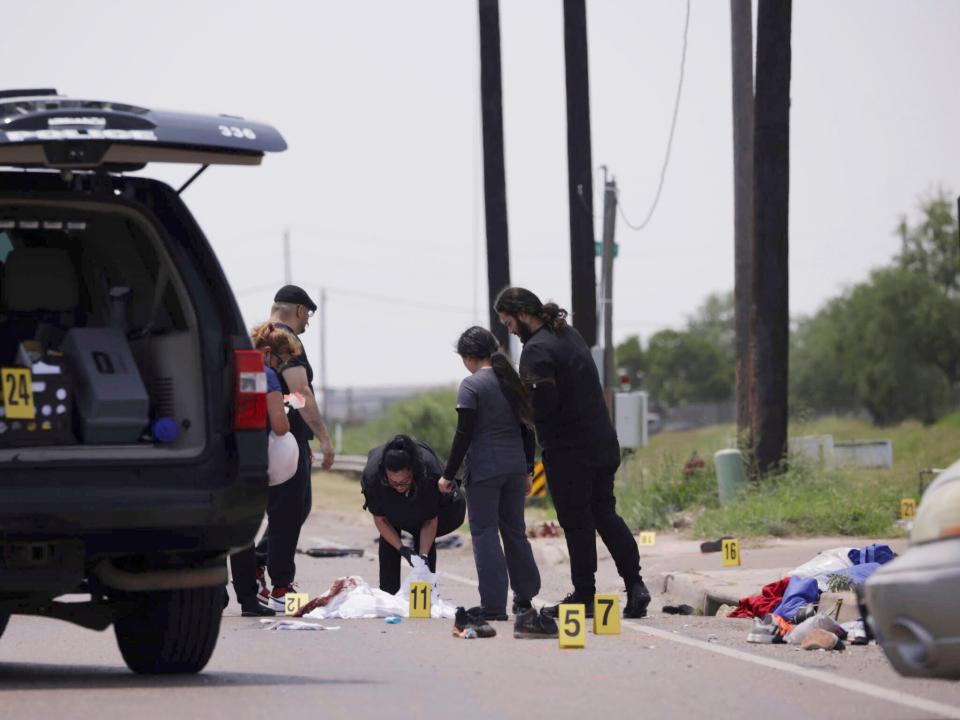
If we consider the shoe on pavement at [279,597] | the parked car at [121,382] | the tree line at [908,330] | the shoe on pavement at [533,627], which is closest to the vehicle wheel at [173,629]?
the parked car at [121,382]

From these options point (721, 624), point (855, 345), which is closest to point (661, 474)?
point (721, 624)

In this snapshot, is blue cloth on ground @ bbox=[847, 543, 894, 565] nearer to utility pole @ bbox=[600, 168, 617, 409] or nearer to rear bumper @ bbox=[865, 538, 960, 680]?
rear bumper @ bbox=[865, 538, 960, 680]

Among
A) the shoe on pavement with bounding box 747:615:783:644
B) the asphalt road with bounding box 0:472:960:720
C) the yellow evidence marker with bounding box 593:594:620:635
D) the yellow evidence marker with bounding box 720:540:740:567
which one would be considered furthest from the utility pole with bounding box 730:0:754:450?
the shoe on pavement with bounding box 747:615:783:644

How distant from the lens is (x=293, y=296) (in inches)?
545

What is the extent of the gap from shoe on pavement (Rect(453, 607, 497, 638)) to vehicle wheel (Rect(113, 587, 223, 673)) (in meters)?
2.34

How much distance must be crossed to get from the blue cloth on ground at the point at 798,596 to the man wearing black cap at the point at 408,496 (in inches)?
90.2

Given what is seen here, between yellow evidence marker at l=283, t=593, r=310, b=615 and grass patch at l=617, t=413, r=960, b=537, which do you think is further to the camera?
grass patch at l=617, t=413, r=960, b=537

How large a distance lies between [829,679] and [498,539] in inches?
147

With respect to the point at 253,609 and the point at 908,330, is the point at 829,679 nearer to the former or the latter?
the point at 253,609

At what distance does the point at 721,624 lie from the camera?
12.8m

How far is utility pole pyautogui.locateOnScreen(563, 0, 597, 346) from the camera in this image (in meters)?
26.0

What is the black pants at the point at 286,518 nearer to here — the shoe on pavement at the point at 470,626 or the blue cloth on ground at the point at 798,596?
the shoe on pavement at the point at 470,626

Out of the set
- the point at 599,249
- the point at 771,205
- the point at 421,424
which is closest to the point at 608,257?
the point at 599,249

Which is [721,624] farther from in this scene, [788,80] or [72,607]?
[788,80]
